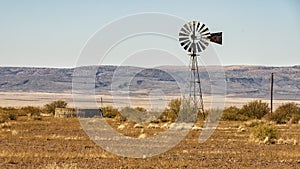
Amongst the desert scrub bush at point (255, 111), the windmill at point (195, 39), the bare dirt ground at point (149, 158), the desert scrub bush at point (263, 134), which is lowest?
the bare dirt ground at point (149, 158)

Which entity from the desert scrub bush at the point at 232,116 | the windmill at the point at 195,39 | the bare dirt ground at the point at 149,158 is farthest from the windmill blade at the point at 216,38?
the desert scrub bush at the point at 232,116

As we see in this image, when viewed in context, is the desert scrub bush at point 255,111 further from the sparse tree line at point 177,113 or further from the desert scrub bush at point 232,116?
the desert scrub bush at point 232,116

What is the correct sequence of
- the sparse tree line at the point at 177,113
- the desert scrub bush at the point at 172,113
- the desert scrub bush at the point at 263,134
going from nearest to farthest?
the desert scrub bush at the point at 263,134 < the sparse tree line at the point at 177,113 < the desert scrub bush at the point at 172,113

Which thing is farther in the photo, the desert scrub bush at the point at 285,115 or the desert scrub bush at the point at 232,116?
the desert scrub bush at the point at 232,116

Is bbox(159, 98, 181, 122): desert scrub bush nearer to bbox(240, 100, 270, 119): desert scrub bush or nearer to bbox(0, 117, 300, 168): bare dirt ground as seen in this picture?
bbox(240, 100, 270, 119): desert scrub bush

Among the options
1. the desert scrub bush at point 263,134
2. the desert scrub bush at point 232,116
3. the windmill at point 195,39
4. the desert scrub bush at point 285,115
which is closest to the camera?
the desert scrub bush at point 263,134

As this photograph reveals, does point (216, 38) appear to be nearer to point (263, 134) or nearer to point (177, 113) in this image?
point (177, 113)

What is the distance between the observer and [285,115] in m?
65.7

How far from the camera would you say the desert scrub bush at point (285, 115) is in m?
62.9

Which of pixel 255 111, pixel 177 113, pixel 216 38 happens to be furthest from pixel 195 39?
pixel 255 111

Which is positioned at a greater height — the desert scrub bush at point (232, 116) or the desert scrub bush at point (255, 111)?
the desert scrub bush at point (255, 111)

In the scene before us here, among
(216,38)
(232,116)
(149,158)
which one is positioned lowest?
(149,158)

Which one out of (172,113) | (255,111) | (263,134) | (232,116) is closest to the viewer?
(263,134)

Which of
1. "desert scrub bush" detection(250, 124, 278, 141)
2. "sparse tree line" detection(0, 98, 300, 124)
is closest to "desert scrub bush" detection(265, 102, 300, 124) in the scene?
"sparse tree line" detection(0, 98, 300, 124)
